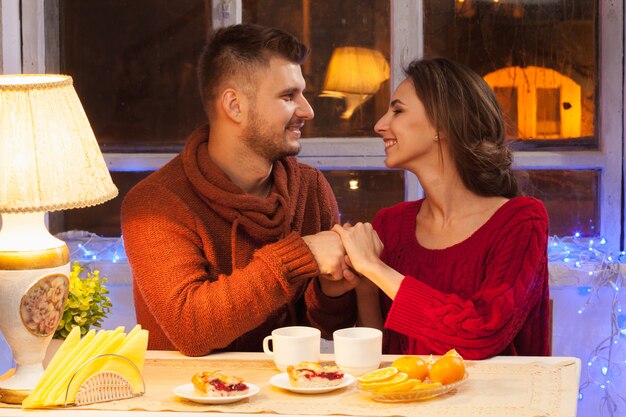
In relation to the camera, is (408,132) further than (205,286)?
Yes

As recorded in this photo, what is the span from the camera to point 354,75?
11.0ft

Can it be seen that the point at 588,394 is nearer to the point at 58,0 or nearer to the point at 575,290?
the point at 575,290

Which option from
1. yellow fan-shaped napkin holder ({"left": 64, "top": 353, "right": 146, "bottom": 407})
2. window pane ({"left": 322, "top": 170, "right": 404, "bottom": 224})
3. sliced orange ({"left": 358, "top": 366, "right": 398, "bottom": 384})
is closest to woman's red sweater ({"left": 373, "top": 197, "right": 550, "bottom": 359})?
sliced orange ({"left": 358, "top": 366, "right": 398, "bottom": 384})

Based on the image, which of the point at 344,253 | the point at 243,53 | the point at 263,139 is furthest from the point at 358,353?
the point at 243,53

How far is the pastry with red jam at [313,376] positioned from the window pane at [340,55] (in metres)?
1.63

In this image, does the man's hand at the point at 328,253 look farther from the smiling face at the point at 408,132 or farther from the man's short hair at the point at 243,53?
the man's short hair at the point at 243,53

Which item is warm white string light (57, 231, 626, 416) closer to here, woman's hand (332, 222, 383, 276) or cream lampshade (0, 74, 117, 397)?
woman's hand (332, 222, 383, 276)

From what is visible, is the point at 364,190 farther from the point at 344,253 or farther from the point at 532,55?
the point at 344,253

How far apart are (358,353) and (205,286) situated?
0.41 meters

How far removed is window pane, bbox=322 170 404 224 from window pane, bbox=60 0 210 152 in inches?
20.9

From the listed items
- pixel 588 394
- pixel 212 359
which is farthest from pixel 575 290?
pixel 212 359

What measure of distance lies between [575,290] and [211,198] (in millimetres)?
1346

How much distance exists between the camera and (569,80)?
3.27m

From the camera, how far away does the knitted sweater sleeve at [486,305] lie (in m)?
2.07
